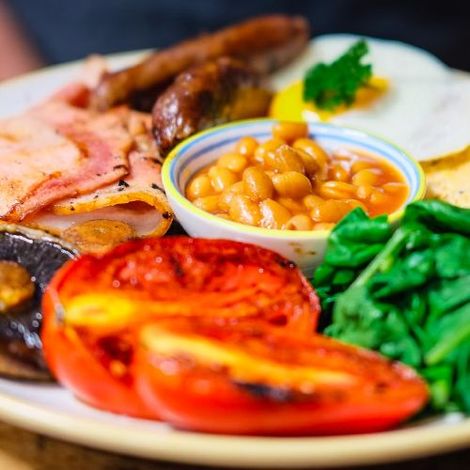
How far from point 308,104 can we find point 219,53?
1.94ft

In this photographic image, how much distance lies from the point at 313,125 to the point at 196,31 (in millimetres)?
2960

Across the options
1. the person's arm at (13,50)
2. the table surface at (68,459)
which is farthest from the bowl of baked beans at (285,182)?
the person's arm at (13,50)

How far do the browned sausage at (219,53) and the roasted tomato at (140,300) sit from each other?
4.92 feet

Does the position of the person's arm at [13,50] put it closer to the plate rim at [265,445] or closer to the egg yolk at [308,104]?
the egg yolk at [308,104]

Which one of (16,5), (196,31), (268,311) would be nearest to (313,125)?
(268,311)

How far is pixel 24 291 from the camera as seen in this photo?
2129 millimetres

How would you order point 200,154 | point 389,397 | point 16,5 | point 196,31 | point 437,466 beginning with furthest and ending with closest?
point 16,5 → point 196,31 → point 200,154 → point 437,466 → point 389,397

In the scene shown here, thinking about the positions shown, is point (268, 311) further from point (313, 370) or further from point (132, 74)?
point (132, 74)

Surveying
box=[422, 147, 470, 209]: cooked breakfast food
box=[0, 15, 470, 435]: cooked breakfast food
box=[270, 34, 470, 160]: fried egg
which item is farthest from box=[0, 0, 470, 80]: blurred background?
box=[422, 147, 470, 209]: cooked breakfast food

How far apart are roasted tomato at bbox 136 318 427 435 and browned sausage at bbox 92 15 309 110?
6.36 ft

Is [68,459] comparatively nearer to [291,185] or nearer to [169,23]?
[291,185]

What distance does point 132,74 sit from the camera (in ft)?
11.4

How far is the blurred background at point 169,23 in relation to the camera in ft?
17.9

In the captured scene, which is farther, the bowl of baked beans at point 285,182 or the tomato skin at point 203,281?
the bowl of baked beans at point 285,182
